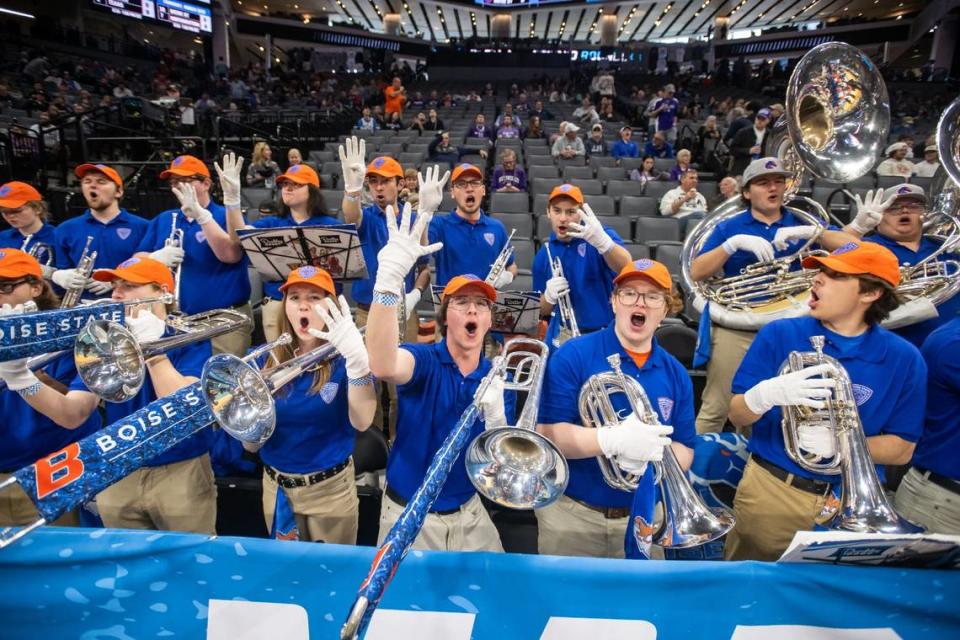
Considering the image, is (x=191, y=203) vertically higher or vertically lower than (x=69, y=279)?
higher

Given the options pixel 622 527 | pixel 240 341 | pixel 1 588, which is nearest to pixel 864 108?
pixel 622 527

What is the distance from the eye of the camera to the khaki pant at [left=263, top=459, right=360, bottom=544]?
9.60 feet

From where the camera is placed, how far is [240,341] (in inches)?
208

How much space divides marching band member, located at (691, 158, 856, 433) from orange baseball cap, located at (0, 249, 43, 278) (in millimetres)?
4151

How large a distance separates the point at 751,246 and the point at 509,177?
653cm

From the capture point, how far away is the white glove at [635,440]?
7.34 feet

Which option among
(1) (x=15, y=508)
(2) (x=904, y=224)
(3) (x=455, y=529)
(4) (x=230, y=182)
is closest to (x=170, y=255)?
(4) (x=230, y=182)

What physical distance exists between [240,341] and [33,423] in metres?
2.36

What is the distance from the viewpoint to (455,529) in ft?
8.73

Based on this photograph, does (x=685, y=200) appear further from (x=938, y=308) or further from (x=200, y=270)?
(x=200, y=270)

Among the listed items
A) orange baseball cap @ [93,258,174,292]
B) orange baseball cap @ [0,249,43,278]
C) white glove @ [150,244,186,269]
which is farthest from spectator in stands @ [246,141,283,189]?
orange baseball cap @ [93,258,174,292]

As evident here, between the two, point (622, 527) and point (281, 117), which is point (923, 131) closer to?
point (281, 117)

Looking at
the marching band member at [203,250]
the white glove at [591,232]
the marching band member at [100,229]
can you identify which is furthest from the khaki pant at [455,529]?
the marching band member at [100,229]

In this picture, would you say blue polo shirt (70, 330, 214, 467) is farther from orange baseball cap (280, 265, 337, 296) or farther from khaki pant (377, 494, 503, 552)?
khaki pant (377, 494, 503, 552)
